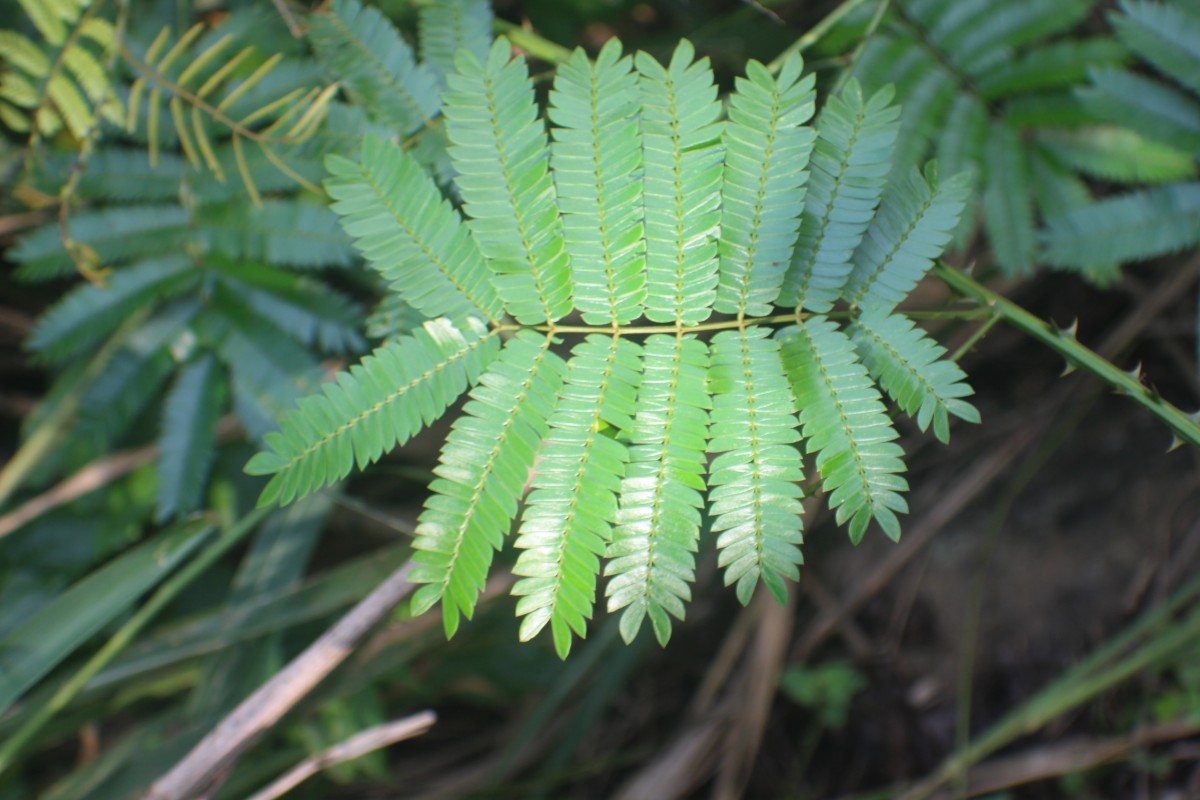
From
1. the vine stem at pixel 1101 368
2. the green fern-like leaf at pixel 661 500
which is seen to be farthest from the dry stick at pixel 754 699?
the green fern-like leaf at pixel 661 500

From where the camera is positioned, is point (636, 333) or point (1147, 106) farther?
point (1147, 106)

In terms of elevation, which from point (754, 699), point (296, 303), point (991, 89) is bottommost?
point (754, 699)

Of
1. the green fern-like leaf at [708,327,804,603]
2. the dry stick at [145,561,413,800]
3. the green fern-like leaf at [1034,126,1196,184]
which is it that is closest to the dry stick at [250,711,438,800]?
the dry stick at [145,561,413,800]

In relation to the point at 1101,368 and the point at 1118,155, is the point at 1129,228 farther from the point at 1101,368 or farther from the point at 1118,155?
the point at 1101,368

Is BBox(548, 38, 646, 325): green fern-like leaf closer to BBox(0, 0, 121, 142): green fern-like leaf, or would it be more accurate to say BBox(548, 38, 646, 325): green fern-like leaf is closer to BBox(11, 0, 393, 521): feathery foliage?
BBox(11, 0, 393, 521): feathery foliage

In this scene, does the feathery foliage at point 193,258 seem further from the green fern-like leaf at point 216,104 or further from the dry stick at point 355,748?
the dry stick at point 355,748

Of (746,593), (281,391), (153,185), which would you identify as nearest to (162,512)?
(281,391)

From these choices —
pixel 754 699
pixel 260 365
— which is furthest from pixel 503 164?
pixel 754 699
